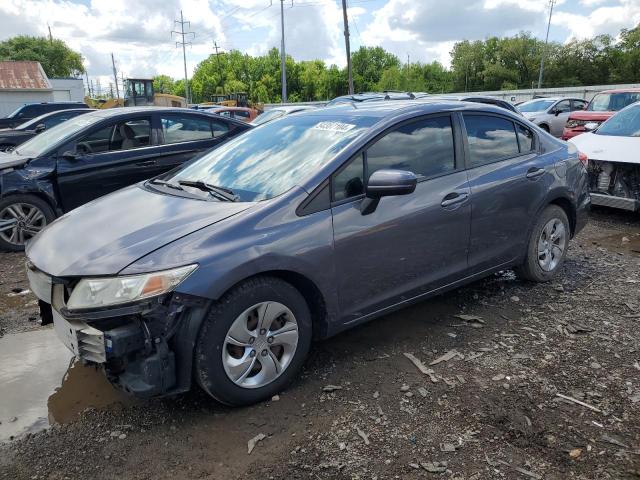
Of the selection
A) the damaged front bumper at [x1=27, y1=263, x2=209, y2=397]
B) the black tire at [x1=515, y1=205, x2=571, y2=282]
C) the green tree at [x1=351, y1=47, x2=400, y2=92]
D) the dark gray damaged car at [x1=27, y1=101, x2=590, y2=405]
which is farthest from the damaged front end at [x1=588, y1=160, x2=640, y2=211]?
the green tree at [x1=351, y1=47, x2=400, y2=92]

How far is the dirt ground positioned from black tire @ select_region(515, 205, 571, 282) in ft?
1.94

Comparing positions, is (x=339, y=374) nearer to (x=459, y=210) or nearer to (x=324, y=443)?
(x=324, y=443)

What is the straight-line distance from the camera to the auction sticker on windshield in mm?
3576

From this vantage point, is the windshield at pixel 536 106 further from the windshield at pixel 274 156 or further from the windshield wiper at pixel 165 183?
the windshield wiper at pixel 165 183

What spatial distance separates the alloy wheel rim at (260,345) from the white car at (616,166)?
5.45 meters

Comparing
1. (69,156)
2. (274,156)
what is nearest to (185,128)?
(69,156)

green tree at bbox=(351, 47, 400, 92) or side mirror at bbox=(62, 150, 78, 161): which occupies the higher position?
green tree at bbox=(351, 47, 400, 92)

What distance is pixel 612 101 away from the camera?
13.3 metres

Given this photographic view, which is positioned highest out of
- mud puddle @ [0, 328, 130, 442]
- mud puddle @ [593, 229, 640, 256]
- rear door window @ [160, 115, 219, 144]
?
rear door window @ [160, 115, 219, 144]

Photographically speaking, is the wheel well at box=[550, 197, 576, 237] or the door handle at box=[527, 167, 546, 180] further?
the wheel well at box=[550, 197, 576, 237]

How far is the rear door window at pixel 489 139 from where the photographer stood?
4.01 m

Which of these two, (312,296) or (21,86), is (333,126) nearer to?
(312,296)

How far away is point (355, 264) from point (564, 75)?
71.7 meters

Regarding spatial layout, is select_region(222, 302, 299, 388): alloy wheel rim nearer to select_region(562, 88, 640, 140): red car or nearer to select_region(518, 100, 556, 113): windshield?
select_region(562, 88, 640, 140): red car
